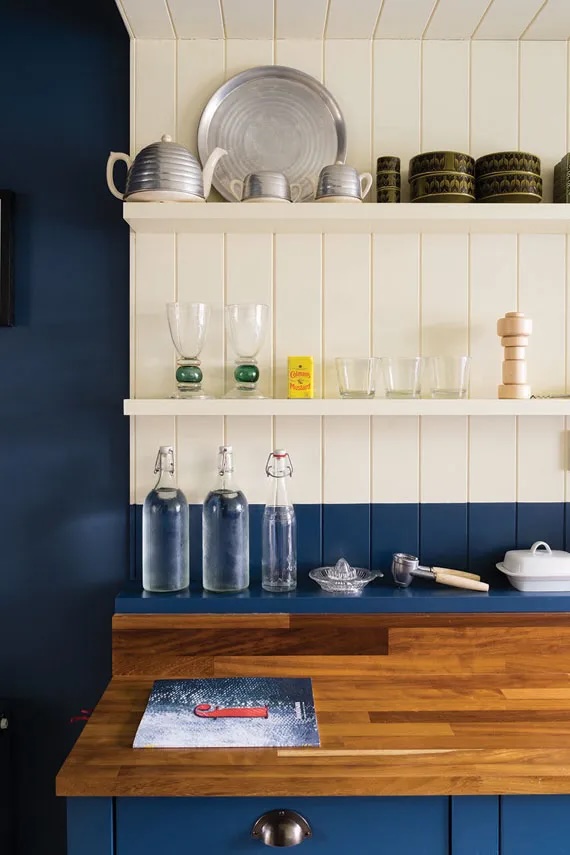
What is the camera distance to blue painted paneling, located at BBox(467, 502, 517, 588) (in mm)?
1843

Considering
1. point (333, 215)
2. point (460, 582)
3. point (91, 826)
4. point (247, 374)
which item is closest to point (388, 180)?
point (333, 215)

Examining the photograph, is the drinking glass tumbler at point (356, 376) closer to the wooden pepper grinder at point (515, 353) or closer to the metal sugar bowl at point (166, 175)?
the wooden pepper grinder at point (515, 353)

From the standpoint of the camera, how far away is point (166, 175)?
5.23 feet

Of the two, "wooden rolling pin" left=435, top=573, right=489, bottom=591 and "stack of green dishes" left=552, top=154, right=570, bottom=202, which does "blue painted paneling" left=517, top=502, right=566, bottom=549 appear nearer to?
"wooden rolling pin" left=435, top=573, right=489, bottom=591

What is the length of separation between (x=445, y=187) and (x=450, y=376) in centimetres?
43

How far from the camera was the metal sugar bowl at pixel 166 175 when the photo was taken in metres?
1.59

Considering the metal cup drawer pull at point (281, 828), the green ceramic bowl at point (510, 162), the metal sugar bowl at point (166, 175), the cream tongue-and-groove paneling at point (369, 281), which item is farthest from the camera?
the cream tongue-and-groove paneling at point (369, 281)

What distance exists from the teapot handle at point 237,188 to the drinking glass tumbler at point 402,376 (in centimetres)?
52

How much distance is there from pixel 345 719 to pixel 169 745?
331mm

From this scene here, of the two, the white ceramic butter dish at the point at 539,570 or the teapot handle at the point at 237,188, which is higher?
the teapot handle at the point at 237,188

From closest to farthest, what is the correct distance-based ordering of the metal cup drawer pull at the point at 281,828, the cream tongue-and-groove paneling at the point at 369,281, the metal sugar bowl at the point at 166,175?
the metal cup drawer pull at the point at 281,828 < the metal sugar bowl at the point at 166,175 < the cream tongue-and-groove paneling at the point at 369,281

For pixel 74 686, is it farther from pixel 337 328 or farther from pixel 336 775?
pixel 337 328

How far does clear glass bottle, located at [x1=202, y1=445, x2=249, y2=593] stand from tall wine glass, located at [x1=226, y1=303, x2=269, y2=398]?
0.15 m

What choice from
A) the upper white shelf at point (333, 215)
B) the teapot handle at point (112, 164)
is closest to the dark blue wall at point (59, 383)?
the teapot handle at point (112, 164)
